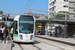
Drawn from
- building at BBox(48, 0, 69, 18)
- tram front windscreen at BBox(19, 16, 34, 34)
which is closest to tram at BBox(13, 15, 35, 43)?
tram front windscreen at BBox(19, 16, 34, 34)

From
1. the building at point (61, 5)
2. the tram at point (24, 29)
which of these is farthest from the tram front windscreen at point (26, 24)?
the building at point (61, 5)

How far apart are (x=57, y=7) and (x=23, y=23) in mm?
59842

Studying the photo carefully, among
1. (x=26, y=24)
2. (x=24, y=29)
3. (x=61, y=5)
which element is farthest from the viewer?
(x=61, y=5)

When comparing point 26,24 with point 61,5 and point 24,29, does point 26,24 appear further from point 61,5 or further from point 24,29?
point 61,5

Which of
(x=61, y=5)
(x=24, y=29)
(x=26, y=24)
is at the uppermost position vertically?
(x=61, y=5)

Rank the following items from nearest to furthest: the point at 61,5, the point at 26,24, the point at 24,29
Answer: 1. the point at 24,29
2. the point at 26,24
3. the point at 61,5

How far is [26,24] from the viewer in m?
15.4

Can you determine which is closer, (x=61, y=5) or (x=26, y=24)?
(x=26, y=24)

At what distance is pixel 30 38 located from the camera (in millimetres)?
15062

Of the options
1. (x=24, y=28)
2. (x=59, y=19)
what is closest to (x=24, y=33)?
(x=24, y=28)

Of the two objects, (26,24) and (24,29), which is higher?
(26,24)

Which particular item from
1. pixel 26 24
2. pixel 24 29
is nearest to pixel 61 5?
pixel 26 24

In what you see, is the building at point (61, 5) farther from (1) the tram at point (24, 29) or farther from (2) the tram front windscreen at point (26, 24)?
(1) the tram at point (24, 29)

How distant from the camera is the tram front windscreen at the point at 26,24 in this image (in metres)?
15.0
